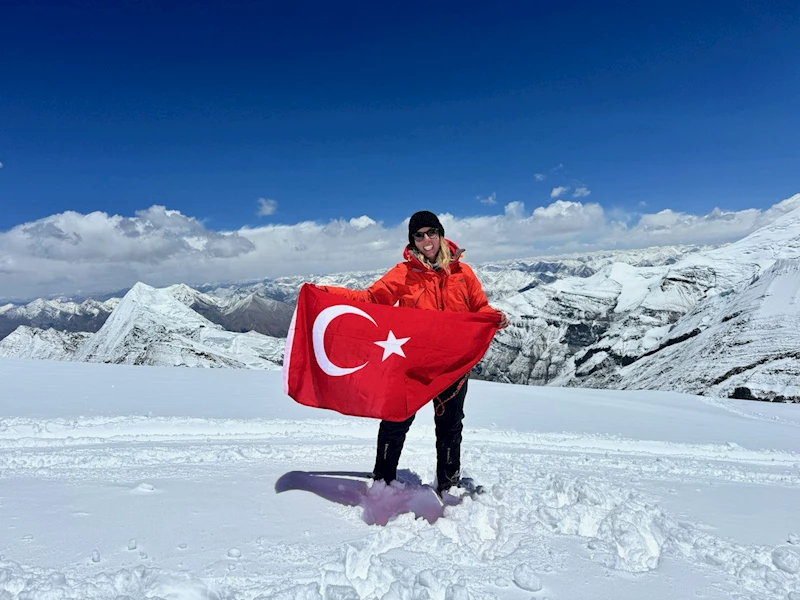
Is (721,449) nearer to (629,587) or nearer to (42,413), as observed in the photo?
(629,587)

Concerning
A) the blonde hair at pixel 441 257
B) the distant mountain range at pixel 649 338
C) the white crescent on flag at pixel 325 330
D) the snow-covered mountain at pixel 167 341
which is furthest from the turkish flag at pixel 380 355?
the snow-covered mountain at pixel 167 341

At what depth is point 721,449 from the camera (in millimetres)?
9516

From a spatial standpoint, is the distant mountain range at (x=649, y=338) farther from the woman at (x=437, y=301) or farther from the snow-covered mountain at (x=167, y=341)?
the woman at (x=437, y=301)

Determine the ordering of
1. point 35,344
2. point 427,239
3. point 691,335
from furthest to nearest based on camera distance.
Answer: point 35,344 → point 691,335 → point 427,239

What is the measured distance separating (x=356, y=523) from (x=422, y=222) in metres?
3.00

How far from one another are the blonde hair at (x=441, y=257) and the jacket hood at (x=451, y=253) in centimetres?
3

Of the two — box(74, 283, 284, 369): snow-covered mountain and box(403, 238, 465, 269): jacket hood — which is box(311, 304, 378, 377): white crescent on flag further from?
box(74, 283, 284, 369): snow-covered mountain

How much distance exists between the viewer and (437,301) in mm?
5102

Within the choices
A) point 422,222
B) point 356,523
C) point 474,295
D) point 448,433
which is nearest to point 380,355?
point 448,433

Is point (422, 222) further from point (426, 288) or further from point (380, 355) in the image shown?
point (380, 355)

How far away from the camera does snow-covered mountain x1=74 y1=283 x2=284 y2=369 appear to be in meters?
96.6

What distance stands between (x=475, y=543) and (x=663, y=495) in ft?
9.44

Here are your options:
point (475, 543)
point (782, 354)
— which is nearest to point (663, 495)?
point (475, 543)

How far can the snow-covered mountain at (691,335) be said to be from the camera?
207ft
